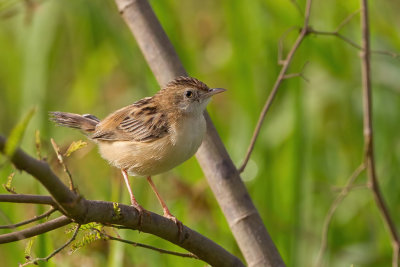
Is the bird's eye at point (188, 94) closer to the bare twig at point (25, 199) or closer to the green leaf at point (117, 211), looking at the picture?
the green leaf at point (117, 211)

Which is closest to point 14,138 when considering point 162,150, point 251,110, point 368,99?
point 162,150

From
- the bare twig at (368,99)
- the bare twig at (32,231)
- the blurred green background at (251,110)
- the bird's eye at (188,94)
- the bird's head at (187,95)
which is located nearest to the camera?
the bare twig at (32,231)

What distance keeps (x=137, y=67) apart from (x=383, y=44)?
216cm

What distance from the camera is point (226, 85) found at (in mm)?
5910

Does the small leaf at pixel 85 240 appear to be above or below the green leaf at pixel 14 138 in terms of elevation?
below

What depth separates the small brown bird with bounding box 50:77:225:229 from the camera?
2.96 metres

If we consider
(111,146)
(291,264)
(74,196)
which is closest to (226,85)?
(291,264)

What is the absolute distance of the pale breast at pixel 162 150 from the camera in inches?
115

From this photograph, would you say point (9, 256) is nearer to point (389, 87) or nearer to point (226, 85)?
point (226, 85)

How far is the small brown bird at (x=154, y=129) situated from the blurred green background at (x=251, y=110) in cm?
37

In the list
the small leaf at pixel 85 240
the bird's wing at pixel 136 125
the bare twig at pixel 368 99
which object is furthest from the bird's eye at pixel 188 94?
the small leaf at pixel 85 240

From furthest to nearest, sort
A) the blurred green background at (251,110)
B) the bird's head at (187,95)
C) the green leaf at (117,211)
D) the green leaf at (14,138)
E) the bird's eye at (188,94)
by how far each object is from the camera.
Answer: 1. the blurred green background at (251,110)
2. the bird's eye at (188,94)
3. the bird's head at (187,95)
4. the green leaf at (117,211)
5. the green leaf at (14,138)

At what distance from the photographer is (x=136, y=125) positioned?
10.5ft

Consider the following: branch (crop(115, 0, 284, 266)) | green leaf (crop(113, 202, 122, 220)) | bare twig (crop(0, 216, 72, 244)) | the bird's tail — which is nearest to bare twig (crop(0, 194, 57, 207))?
bare twig (crop(0, 216, 72, 244))
